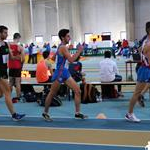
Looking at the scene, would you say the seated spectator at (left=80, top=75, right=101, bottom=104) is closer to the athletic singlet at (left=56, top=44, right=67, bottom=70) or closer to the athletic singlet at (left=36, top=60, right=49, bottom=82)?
the athletic singlet at (left=36, top=60, right=49, bottom=82)

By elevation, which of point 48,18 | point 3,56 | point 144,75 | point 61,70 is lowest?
point 144,75

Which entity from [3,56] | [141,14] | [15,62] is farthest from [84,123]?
[141,14]

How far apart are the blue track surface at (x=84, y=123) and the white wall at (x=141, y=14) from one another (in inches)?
1136

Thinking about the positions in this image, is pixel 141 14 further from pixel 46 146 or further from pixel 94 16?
pixel 46 146

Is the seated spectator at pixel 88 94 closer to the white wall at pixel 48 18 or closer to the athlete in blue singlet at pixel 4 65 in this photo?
the athlete in blue singlet at pixel 4 65

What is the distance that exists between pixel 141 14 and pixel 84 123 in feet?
96.7

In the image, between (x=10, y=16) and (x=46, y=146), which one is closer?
(x=46, y=146)

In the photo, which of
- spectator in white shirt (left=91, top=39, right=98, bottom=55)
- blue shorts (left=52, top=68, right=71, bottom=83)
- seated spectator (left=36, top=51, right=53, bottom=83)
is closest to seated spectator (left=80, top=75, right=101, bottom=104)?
seated spectator (left=36, top=51, right=53, bottom=83)

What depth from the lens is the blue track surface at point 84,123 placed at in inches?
234

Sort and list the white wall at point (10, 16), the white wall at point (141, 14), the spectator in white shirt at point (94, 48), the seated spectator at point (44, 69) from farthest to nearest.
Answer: the white wall at point (10, 16) < the white wall at point (141, 14) < the spectator in white shirt at point (94, 48) < the seated spectator at point (44, 69)

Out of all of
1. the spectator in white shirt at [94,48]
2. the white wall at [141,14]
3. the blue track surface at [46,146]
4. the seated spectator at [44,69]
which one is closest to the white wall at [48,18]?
the white wall at [141,14]

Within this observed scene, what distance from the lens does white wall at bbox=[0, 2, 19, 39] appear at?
4084 centimetres

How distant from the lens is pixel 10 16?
4112 cm

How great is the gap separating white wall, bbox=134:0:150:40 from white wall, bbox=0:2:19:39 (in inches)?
525
